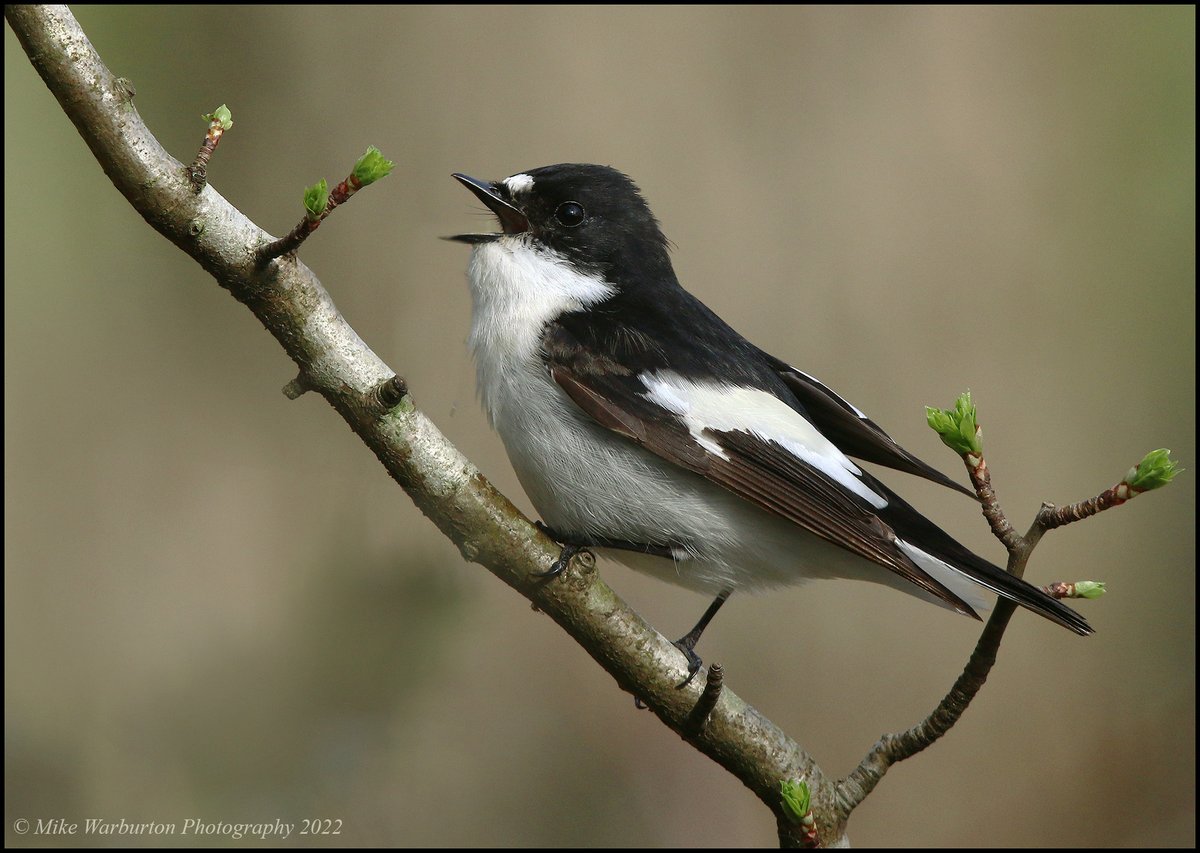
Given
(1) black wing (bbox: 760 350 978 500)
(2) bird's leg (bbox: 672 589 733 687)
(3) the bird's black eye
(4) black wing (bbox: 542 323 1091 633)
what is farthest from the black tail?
→ (3) the bird's black eye

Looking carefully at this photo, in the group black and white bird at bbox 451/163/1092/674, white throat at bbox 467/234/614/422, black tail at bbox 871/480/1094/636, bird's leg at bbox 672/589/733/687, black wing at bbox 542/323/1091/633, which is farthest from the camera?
white throat at bbox 467/234/614/422

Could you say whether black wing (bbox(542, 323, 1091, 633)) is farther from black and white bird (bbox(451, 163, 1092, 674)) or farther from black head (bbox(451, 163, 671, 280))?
black head (bbox(451, 163, 671, 280))

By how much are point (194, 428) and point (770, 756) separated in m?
3.53

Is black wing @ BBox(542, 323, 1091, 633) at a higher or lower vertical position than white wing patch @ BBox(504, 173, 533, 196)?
lower

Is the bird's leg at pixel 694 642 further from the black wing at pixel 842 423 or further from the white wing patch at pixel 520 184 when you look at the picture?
the white wing patch at pixel 520 184

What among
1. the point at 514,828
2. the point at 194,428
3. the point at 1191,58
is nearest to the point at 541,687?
the point at 514,828

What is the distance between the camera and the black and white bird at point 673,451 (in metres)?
2.88

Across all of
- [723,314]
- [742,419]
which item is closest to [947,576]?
[742,419]

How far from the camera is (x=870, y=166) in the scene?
222 inches

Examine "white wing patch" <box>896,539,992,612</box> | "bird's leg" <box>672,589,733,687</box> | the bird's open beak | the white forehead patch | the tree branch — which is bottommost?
the tree branch

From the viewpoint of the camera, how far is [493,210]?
11.3ft

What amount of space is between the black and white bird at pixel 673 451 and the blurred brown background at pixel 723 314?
1371 mm

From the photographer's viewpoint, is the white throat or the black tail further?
the white throat

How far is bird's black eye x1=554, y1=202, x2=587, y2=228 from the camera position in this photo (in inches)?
136
